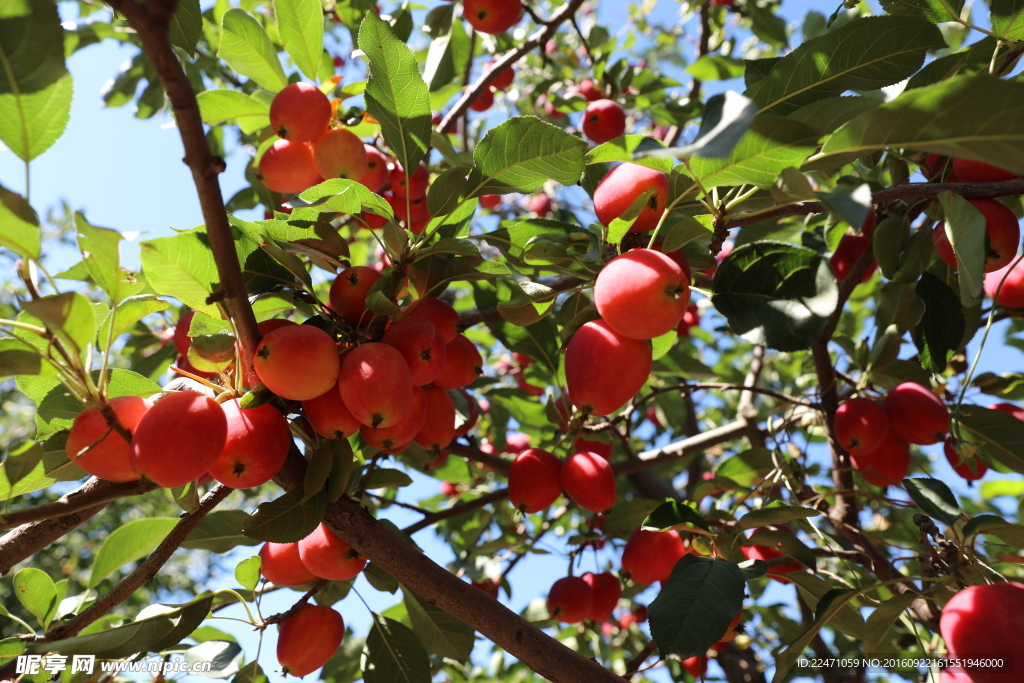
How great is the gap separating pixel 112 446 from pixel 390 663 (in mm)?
950

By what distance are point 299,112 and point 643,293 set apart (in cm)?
110

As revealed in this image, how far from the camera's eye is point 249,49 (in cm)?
185

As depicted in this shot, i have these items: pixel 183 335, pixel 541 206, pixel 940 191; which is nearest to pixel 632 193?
pixel 940 191

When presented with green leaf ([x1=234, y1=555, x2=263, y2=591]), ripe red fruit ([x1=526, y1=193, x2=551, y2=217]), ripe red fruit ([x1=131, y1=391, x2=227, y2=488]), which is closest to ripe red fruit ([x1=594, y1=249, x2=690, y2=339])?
ripe red fruit ([x1=131, y1=391, x2=227, y2=488])

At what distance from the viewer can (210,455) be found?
0.93 metres

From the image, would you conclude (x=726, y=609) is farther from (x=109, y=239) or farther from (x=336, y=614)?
(x=109, y=239)

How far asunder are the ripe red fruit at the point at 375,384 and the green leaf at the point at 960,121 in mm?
777

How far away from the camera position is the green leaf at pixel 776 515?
1.44 meters

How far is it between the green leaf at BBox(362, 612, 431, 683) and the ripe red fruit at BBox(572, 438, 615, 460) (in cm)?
64

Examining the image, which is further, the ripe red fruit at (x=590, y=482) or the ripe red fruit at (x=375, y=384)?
the ripe red fruit at (x=590, y=482)

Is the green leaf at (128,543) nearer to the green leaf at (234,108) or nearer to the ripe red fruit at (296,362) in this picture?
the ripe red fruit at (296,362)

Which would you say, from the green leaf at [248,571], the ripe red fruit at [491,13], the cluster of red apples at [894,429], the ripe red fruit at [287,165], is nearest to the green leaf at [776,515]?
the cluster of red apples at [894,429]

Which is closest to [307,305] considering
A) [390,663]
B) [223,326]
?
[223,326]

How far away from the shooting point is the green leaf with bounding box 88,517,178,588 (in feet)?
5.19
